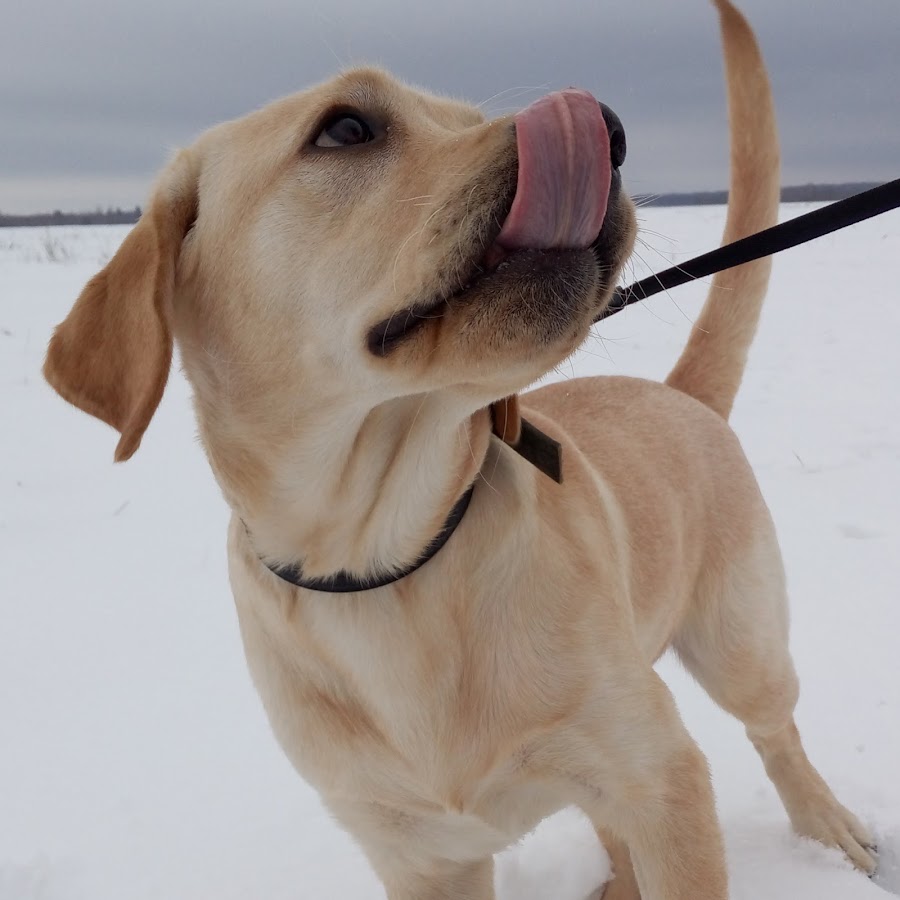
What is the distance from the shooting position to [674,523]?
252cm

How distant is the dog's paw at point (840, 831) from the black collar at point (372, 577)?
5.16 feet

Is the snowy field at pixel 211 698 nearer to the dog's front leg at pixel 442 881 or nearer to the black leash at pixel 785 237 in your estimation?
the black leash at pixel 785 237

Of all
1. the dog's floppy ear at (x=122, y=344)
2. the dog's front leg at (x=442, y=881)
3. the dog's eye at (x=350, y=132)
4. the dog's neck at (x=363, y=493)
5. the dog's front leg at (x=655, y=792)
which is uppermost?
the dog's eye at (x=350, y=132)

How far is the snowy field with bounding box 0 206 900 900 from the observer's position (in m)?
2.58

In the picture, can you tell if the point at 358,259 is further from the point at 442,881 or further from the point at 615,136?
the point at 442,881

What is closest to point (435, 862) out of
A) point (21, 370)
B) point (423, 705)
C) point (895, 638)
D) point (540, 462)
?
point (423, 705)

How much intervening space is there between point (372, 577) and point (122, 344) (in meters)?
0.68

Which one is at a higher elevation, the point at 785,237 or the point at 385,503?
the point at 785,237

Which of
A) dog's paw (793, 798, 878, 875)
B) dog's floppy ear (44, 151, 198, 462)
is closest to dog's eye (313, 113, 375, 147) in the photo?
dog's floppy ear (44, 151, 198, 462)

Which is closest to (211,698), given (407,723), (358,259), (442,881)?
(442,881)

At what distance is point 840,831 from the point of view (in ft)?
8.35

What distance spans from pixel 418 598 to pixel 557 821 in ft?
4.45

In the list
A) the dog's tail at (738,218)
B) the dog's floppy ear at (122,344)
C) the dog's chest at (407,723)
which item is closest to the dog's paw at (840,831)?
the dog's chest at (407,723)

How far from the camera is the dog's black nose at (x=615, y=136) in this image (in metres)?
1.36
